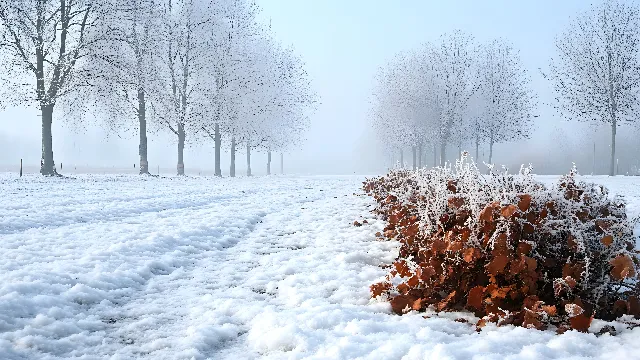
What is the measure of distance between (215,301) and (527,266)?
2574 mm

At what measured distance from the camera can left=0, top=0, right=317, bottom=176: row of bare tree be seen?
17.1 meters

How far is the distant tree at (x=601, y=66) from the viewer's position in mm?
25391

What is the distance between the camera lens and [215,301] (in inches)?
150

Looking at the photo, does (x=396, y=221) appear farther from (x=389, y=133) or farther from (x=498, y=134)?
(x=389, y=133)

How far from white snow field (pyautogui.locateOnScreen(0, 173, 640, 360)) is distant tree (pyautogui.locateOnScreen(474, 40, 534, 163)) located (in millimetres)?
28668

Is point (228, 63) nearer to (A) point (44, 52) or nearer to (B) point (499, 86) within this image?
(A) point (44, 52)

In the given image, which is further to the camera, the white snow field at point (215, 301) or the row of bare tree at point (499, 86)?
the row of bare tree at point (499, 86)

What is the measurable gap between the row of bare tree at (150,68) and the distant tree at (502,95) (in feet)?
43.8

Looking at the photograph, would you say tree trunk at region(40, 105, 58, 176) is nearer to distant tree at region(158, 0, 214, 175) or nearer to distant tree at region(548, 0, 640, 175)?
distant tree at region(158, 0, 214, 175)

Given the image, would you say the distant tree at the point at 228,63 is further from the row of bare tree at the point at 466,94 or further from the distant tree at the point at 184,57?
the row of bare tree at the point at 466,94

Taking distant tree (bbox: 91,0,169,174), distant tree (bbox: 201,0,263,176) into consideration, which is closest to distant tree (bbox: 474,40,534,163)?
distant tree (bbox: 201,0,263,176)

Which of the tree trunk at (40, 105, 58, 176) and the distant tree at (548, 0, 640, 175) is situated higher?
the distant tree at (548, 0, 640, 175)

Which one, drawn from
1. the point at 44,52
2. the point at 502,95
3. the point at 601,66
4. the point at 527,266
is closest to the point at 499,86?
the point at 502,95

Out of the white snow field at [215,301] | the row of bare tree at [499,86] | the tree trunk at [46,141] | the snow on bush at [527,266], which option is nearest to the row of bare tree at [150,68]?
the tree trunk at [46,141]
